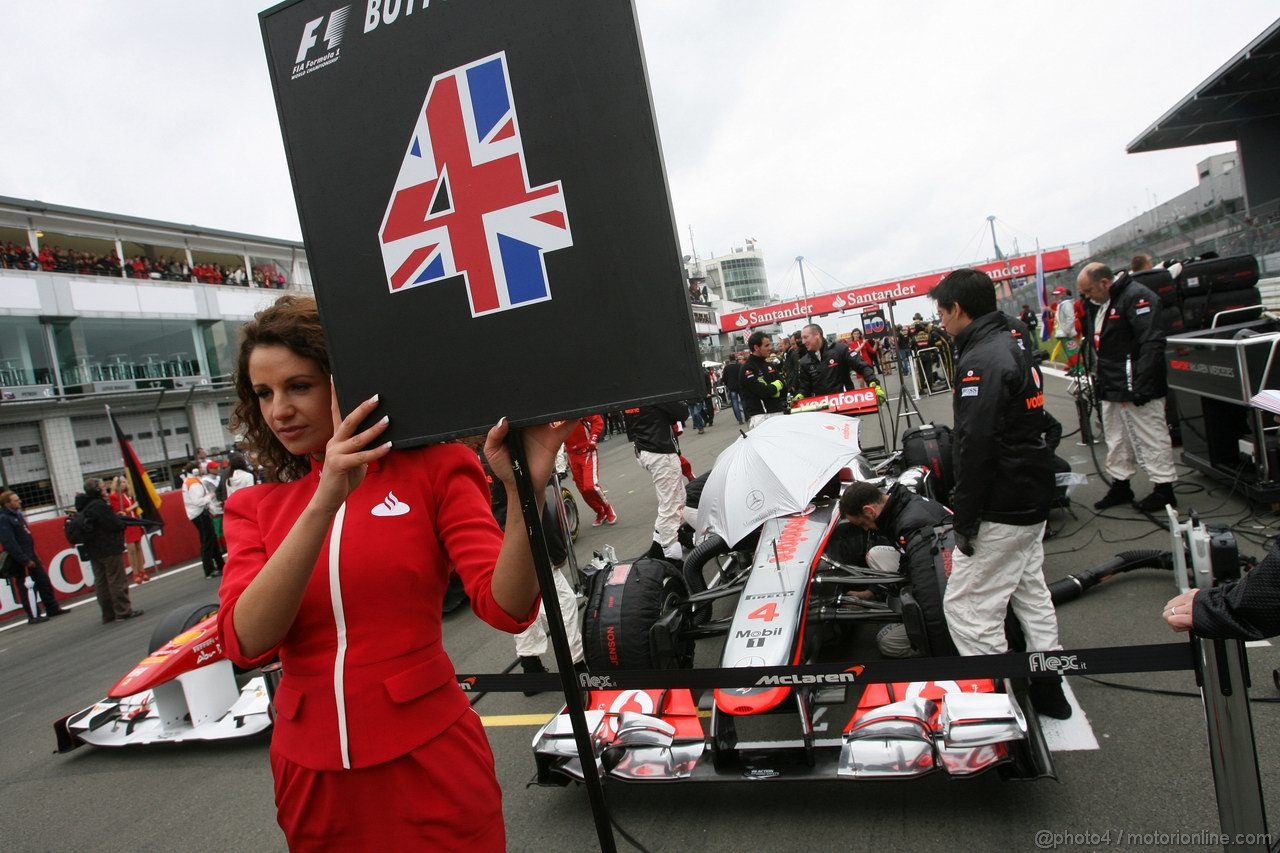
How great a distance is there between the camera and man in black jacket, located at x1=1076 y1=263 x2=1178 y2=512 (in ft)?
18.0

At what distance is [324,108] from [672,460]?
556cm

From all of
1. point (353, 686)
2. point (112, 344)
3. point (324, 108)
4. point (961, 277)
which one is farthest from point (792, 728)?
point (112, 344)

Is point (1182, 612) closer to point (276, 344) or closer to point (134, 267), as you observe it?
point (276, 344)

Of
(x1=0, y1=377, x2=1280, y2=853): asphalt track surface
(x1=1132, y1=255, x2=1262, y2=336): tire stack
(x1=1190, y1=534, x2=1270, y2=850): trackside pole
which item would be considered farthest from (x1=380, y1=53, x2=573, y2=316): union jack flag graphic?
(x1=1132, y1=255, x2=1262, y2=336): tire stack

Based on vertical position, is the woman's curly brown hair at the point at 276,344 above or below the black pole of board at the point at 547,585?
above

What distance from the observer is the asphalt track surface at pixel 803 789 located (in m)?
2.59

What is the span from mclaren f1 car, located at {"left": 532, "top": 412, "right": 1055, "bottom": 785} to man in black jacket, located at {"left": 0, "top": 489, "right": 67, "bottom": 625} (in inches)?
377

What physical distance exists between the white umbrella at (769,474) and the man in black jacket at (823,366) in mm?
5285

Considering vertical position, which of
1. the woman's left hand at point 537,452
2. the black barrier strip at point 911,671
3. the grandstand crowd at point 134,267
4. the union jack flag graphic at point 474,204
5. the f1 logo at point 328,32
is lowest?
the black barrier strip at point 911,671

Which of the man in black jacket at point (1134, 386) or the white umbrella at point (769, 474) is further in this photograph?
the man in black jacket at point (1134, 386)

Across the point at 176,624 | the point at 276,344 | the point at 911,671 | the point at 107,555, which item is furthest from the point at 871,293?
the point at 276,344

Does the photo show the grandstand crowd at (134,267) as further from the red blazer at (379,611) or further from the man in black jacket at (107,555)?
the red blazer at (379,611)

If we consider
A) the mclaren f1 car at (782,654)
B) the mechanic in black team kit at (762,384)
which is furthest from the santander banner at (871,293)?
the mclaren f1 car at (782,654)

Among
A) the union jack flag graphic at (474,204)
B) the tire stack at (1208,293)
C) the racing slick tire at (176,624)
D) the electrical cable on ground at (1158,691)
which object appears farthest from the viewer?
the tire stack at (1208,293)
